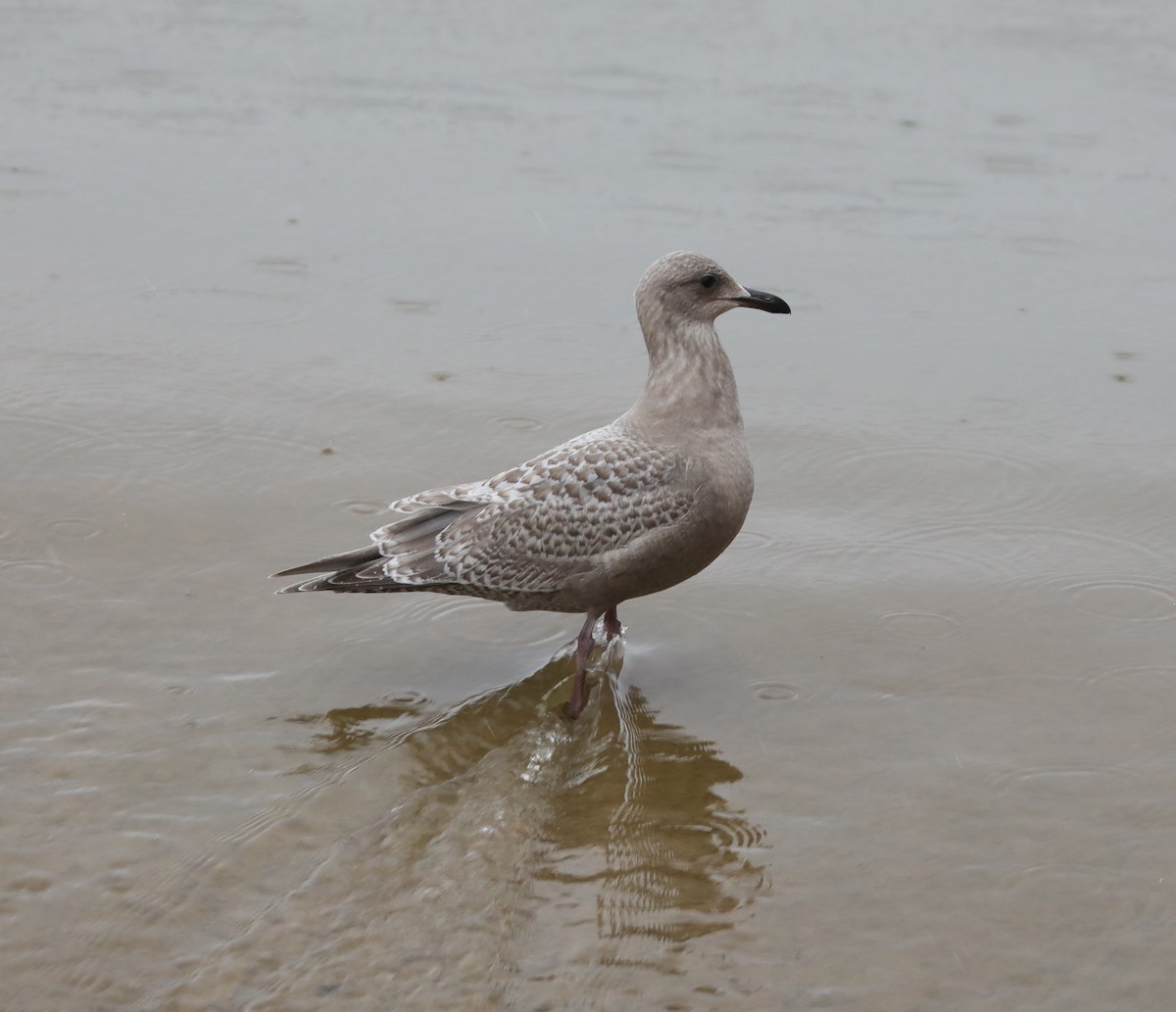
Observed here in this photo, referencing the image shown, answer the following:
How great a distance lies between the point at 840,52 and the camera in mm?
14742

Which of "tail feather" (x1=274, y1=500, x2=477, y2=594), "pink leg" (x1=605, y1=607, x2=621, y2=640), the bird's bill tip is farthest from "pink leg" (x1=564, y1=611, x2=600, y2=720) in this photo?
the bird's bill tip

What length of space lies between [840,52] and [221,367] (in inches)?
326

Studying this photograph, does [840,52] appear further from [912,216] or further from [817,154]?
[912,216]

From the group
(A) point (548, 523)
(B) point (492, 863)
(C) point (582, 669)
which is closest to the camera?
(B) point (492, 863)

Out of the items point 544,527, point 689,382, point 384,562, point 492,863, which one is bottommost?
point 492,863

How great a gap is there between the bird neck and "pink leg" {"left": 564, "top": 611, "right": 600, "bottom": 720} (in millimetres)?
802

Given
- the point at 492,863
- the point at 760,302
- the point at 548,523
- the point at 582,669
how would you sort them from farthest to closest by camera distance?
the point at 760,302 → the point at 548,523 → the point at 582,669 → the point at 492,863

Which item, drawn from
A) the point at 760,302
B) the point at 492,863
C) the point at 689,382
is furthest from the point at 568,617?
the point at 492,863

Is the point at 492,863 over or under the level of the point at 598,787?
under

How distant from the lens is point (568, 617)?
6.64m

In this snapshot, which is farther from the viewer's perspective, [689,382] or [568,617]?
[568,617]

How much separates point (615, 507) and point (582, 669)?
1.97 feet

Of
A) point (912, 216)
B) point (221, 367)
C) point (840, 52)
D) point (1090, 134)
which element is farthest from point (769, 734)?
point (840, 52)

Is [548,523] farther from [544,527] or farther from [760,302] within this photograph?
[760,302]
